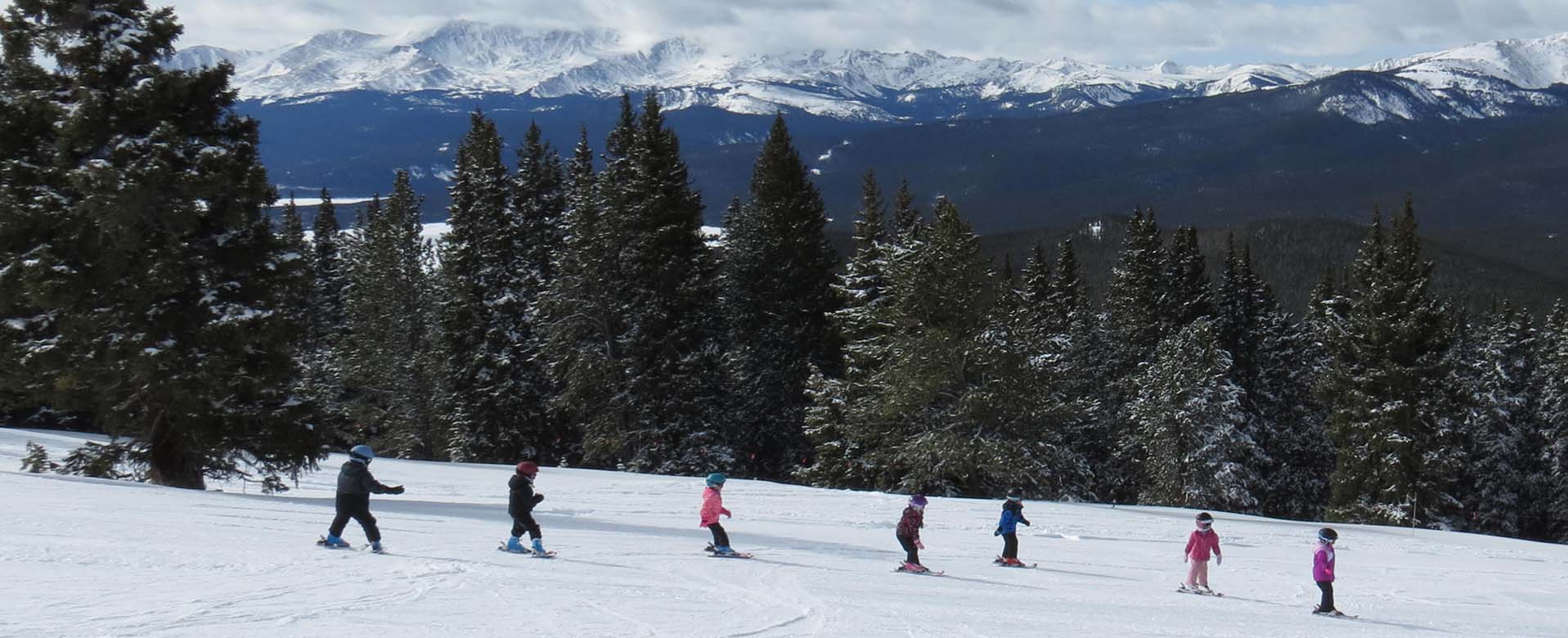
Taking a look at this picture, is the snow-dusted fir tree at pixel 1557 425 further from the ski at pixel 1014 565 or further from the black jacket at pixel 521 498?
the black jacket at pixel 521 498

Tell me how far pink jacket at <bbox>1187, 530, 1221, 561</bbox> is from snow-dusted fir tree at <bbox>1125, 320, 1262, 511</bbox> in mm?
28446

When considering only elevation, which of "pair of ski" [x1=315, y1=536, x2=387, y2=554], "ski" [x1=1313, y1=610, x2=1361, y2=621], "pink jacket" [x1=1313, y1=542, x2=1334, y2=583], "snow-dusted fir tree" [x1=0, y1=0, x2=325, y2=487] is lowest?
"ski" [x1=1313, y1=610, x2=1361, y2=621]

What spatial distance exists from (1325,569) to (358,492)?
41.3 feet

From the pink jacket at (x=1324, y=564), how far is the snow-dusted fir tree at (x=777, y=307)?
88.5ft

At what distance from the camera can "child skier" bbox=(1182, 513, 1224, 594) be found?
17938mm

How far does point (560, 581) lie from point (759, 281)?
94.4 ft

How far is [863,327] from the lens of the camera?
1560 inches

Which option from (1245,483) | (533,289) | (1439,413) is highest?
(533,289)

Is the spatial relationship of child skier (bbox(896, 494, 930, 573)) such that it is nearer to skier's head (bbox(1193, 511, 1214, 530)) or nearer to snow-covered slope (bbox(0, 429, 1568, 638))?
snow-covered slope (bbox(0, 429, 1568, 638))

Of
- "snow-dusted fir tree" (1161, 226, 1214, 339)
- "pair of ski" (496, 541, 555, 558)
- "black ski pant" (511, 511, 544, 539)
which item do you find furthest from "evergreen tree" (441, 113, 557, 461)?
"snow-dusted fir tree" (1161, 226, 1214, 339)

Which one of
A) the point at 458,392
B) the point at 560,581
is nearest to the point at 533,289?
the point at 458,392

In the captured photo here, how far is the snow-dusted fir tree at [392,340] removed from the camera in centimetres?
5053

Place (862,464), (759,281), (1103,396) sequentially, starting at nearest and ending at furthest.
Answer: (862,464), (759,281), (1103,396)

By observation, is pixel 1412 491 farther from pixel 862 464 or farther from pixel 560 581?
pixel 560 581
